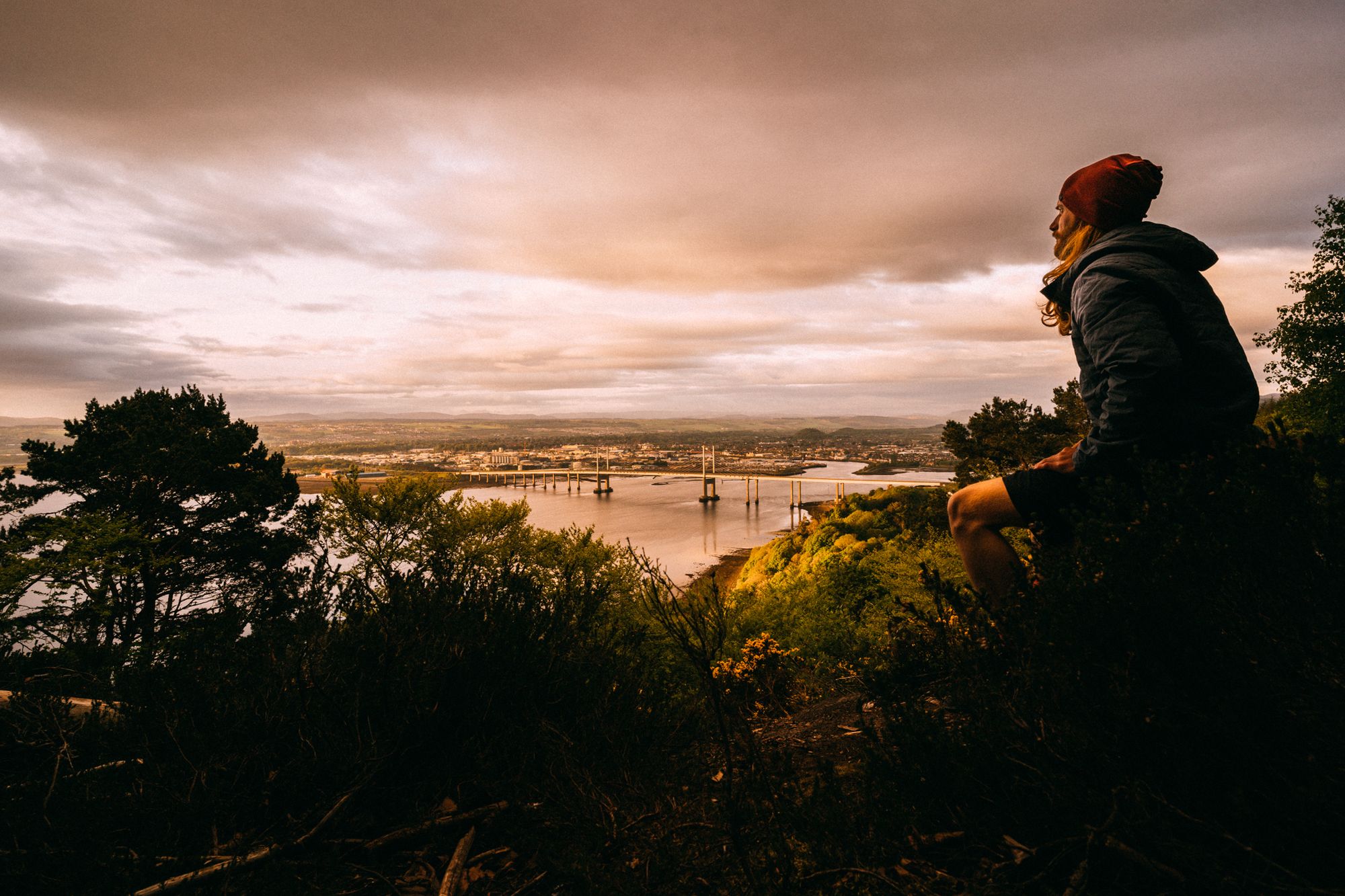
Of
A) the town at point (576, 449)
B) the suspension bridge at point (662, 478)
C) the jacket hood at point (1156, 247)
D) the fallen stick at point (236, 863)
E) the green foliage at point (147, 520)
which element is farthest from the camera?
the town at point (576, 449)

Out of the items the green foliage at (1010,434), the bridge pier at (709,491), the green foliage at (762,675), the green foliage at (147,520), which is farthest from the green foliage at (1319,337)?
the bridge pier at (709,491)

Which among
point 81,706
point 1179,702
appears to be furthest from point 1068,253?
point 81,706

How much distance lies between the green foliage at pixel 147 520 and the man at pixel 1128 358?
13.9 metres

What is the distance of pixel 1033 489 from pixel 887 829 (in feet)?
3.60

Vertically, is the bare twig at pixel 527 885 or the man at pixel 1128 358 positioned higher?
the man at pixel 1128 358

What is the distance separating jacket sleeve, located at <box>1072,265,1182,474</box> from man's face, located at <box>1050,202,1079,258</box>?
0.44 metres

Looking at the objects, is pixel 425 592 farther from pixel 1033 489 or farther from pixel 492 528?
pixel 492 528

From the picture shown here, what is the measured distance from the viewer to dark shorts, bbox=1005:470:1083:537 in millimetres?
1840

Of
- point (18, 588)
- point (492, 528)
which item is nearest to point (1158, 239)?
point (18, 588)

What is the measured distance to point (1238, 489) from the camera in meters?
1.18

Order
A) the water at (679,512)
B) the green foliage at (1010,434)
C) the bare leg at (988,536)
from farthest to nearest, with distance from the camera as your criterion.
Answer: the water at (679,512) → the green foliage at (1010,434) → the bare leg at (988,536)

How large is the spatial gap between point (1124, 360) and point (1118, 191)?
697 millimetres

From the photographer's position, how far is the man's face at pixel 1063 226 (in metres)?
2.06

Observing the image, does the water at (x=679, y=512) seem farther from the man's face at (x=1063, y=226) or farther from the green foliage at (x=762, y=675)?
the man's face at (x=1063, y=226)
